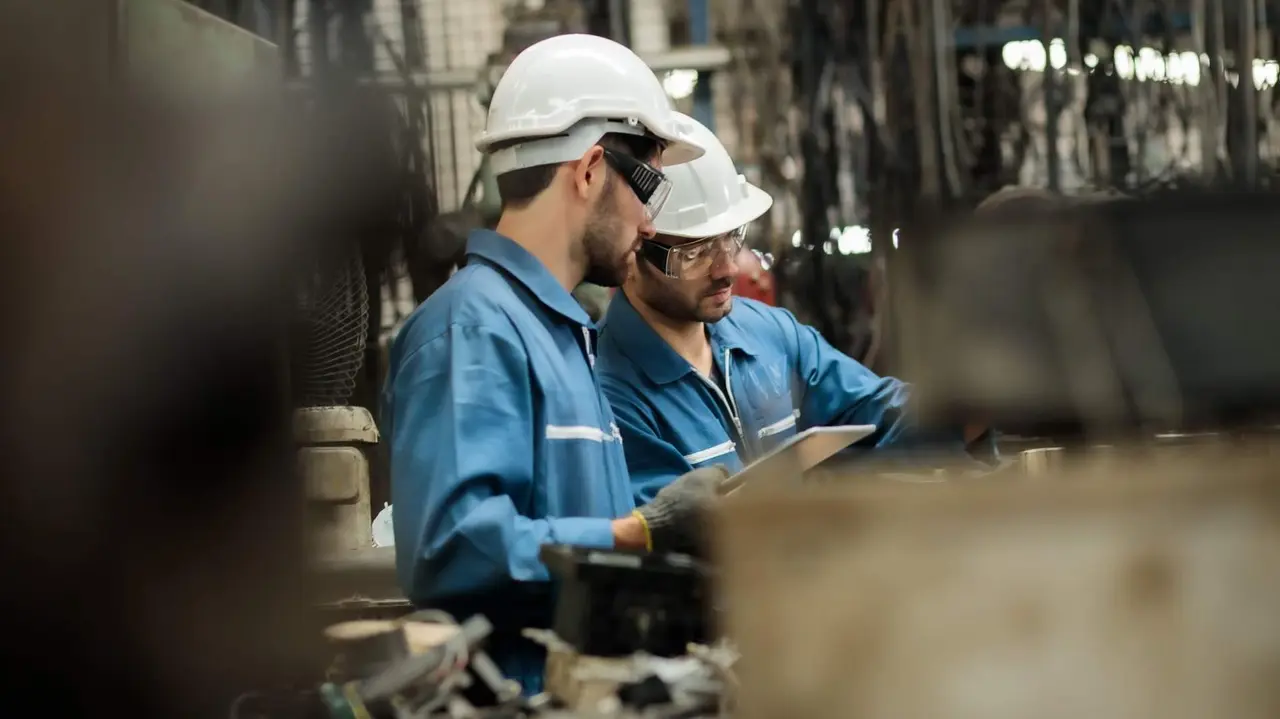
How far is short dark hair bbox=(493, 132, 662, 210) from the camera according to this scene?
1803mm

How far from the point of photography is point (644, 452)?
7.32 feet

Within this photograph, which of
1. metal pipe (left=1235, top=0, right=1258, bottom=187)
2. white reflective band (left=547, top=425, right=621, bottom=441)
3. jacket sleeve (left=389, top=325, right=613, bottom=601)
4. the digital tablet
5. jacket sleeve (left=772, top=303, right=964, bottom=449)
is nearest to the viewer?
the digital tablet

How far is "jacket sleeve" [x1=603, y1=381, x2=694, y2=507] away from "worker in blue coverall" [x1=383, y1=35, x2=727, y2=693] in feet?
1.18

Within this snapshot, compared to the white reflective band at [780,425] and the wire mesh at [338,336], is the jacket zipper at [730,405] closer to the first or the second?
the white reflective band at [780,425]

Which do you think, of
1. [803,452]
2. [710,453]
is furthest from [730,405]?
[803,452]

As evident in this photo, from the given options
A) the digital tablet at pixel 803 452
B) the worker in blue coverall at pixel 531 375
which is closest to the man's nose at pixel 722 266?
the worker in blue coverall at pixel 531 375

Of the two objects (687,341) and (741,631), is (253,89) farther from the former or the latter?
(687,341)

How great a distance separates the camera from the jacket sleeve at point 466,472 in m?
1.46

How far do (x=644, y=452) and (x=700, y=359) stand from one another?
0.85ft

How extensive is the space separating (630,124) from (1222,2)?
169 cm

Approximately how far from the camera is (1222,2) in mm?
2787

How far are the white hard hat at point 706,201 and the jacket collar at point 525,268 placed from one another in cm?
56

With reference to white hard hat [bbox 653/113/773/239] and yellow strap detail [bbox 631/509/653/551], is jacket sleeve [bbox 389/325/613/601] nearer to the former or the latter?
yellow strap detail [bbox 631/509/653/551]

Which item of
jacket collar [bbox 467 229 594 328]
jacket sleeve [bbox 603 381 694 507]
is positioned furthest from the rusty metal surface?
jacket sleeve [bbox 603 381 694 507]
